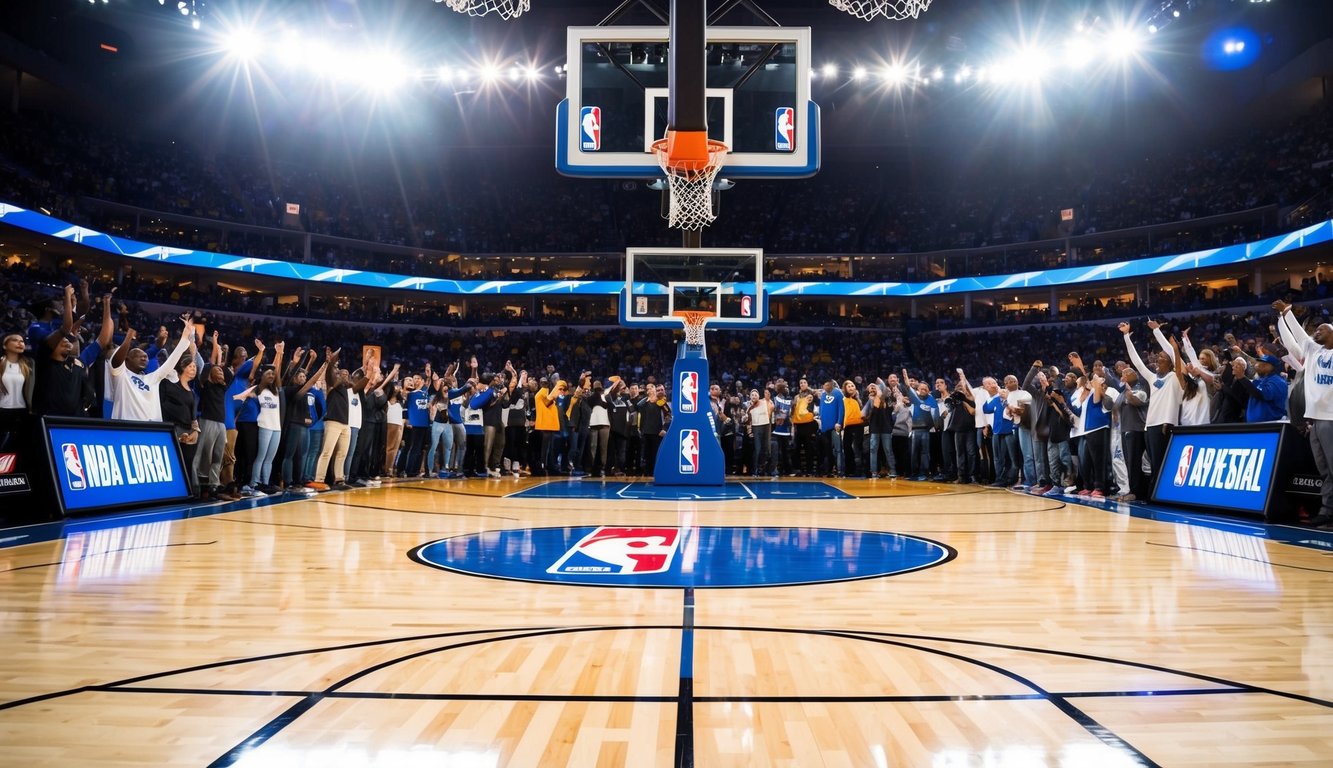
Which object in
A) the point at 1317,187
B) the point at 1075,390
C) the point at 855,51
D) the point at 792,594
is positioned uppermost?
the point at 855,51

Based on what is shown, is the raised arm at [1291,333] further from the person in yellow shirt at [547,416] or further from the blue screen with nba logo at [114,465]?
the blue screen with nba logo at [114,465]

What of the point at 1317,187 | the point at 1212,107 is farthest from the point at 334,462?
the point at 1212,107

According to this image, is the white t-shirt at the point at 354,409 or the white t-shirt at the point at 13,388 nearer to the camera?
the white t-shirt at the point at 13,388

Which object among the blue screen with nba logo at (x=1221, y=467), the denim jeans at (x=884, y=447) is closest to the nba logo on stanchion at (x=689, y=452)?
the denim jeans at (x=884, y=447)

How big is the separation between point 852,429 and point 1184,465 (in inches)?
285

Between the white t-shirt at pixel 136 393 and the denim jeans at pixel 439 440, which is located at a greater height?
the white t-shirt at pixel 136 393

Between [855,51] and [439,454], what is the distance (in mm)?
18292

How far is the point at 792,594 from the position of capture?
14.5ft

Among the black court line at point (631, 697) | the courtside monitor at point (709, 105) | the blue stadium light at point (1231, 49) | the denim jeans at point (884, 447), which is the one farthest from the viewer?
the blue stadium light at point (1231, 49)

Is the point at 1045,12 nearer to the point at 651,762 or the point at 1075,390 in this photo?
the point at 1075,390

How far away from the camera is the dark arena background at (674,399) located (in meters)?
2.71

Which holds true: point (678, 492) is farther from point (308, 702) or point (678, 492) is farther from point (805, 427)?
point (308, 702)

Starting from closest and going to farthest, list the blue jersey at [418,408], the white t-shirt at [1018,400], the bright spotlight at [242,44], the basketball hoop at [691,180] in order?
1. the basketball hoop at [691,180]
2. the white t-shirt at [1018,400]
3. the blue jersey at [418,408]
4. the bright spotlight at [242,44]

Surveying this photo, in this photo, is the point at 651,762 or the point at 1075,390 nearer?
the point at 651,762
